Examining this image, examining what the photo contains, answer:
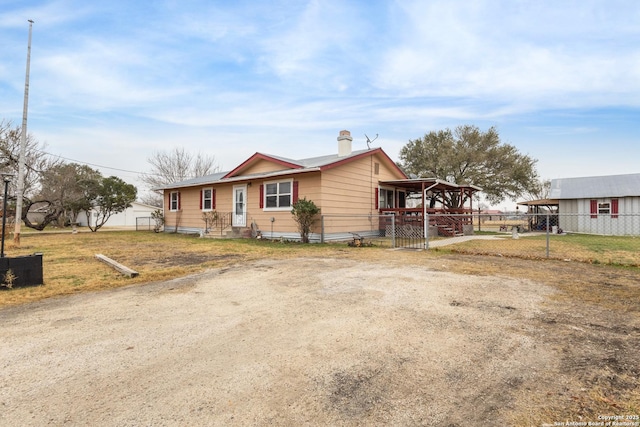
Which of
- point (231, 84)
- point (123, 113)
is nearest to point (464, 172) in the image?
point (231, 84)

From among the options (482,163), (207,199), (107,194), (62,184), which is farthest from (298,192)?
(62,184)

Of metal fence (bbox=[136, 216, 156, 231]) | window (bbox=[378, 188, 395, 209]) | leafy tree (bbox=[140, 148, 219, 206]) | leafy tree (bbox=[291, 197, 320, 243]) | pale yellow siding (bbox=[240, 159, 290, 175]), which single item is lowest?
metal fence (bbox=[136, 216, 156, 231])

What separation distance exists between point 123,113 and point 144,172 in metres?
18.1

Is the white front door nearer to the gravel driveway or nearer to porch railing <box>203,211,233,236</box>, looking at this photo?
porch railing <box>203,211,233,236</box>

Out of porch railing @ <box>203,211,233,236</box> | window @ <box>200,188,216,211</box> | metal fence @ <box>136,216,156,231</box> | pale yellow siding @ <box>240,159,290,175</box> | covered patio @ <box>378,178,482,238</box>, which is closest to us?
covered patio @ <box>378,178,482,238</box>

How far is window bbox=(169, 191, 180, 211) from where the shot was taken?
1998 cm

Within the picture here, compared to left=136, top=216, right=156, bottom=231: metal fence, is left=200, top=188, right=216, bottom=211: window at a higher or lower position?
higher

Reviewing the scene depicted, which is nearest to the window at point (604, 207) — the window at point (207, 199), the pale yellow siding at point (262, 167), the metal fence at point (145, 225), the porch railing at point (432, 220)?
the porch railing at point (432, 220)

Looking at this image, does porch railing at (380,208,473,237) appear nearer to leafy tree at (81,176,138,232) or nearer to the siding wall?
the siding wall

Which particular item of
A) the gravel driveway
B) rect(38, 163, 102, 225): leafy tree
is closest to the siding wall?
the gravel driveway

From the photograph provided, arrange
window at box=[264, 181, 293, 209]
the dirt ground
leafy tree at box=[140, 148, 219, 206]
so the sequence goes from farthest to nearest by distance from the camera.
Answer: leafy tree at box=[140, 148, 219, 206] < window at box=[264, 181, 293, 209] < the dirt ground

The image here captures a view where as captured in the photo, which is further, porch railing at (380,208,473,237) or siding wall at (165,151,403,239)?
porch railing at (380,208,473,237)

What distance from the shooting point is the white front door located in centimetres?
1553

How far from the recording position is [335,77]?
53.2 feet
